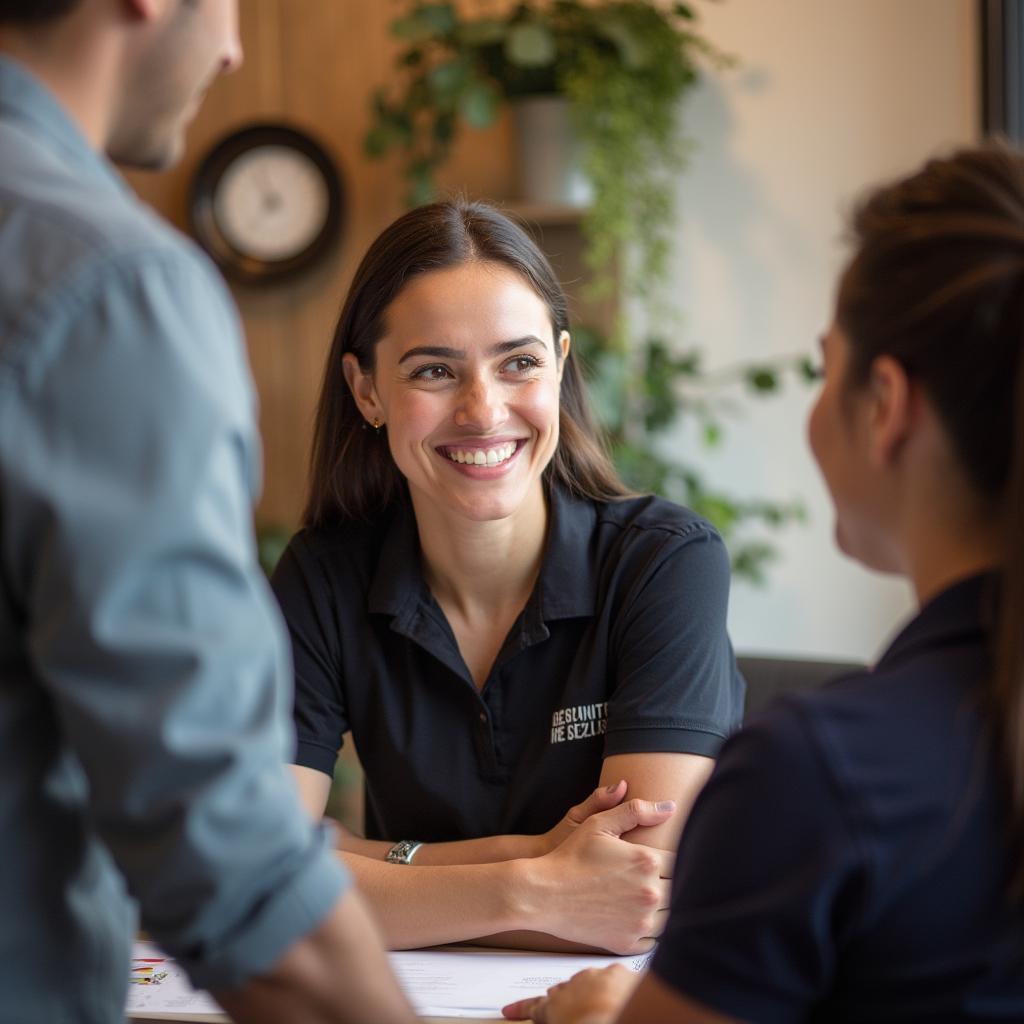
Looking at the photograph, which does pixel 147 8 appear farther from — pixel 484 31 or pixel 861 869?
pixel 484 31

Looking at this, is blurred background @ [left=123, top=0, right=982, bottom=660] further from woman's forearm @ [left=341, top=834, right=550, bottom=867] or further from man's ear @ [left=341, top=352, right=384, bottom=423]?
woman's forearm @ [left=341, top=834, right=550, bottom=867]

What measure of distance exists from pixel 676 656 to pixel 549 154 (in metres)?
1.90

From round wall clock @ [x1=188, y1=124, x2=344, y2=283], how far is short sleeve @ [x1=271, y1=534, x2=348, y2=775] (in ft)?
6.18

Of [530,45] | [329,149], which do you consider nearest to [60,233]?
[530,45]

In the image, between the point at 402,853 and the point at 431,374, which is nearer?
the point at 402,853

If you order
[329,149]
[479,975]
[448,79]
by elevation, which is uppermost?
[448,79]

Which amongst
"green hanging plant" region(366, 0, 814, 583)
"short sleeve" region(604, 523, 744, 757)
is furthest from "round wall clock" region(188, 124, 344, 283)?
"short sleeve" region(604, 523, 744, 757)

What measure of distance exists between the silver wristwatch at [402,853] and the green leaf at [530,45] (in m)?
2.00

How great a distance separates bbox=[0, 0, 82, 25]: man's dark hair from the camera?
0.89 metres

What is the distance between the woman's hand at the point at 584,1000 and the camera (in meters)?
1.23

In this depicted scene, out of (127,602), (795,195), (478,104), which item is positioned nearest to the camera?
(127,602)

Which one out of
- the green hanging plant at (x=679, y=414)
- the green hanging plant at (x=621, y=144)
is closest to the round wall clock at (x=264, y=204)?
the green hanging plant at (x=621, y=144)

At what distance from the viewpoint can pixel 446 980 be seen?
1489mm

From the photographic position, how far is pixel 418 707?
189cm
